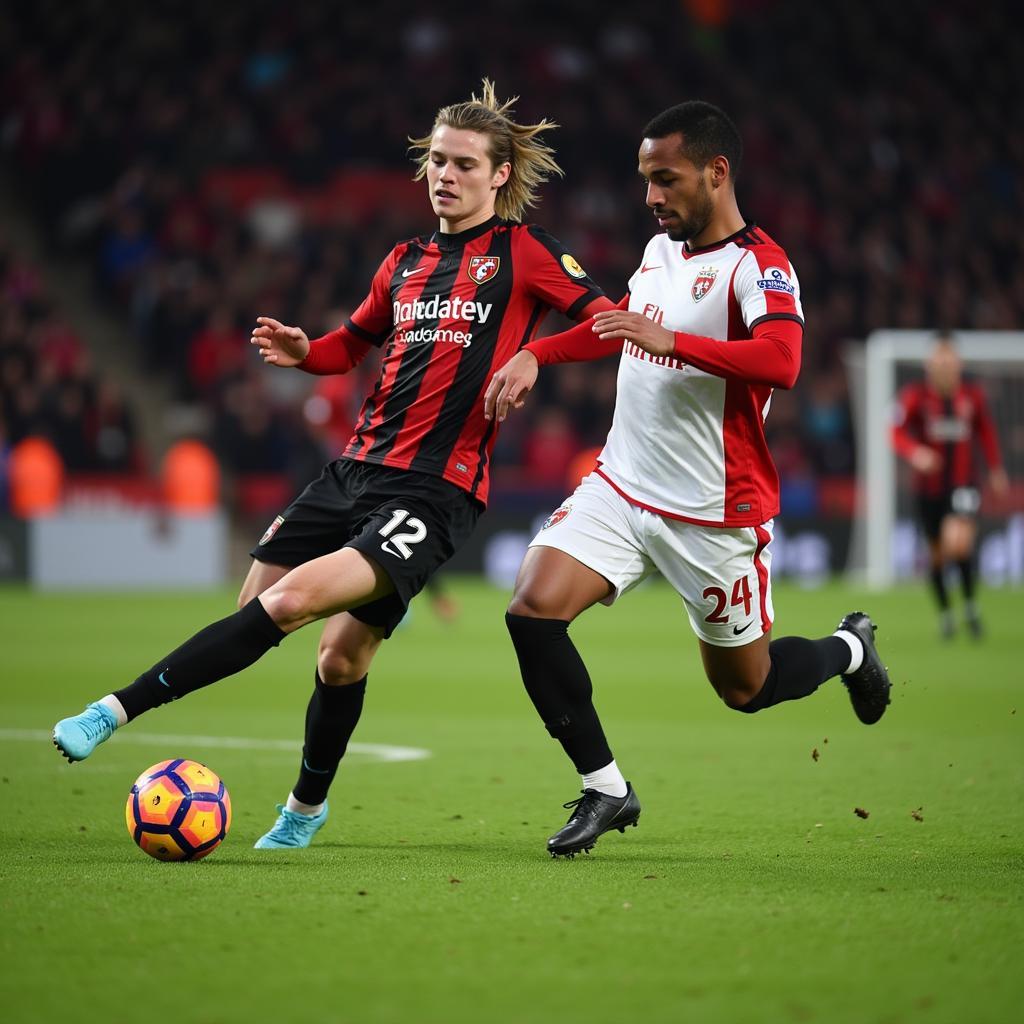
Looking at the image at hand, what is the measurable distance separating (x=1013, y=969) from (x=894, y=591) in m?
16.1

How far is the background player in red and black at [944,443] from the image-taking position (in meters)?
13.8

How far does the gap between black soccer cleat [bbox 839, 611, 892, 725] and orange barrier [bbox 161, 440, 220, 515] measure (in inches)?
561

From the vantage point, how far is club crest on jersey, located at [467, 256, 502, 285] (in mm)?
5297

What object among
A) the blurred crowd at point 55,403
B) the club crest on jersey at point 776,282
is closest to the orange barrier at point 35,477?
the blurred crowd at point 55,403

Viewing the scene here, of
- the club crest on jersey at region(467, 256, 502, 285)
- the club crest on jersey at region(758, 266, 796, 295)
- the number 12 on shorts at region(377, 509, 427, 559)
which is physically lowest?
the number 12 on shorts at region(377, 509, 427, 559)

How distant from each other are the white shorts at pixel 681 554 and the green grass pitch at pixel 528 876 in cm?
71

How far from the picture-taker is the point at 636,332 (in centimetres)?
467

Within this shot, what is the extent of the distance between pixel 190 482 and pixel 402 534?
15048mm

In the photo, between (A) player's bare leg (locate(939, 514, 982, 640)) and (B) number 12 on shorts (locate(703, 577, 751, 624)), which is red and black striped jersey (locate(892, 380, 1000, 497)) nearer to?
(A) player's bare leg (locate(939, 514, 982, 640))

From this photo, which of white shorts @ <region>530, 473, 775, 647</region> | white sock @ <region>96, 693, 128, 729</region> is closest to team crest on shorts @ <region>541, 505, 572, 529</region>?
white shorts @ <region>530, 473, 775, 647</region>

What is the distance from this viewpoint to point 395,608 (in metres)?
5.08

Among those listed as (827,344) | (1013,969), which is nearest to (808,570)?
(827,344)

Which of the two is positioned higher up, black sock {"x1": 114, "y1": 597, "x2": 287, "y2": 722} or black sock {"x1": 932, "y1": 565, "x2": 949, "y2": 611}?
black sock {"x1": 932, "y1": 565, "x2": 949, "y2": 611}

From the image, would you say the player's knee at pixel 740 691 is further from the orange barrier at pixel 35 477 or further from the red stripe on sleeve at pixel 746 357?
the orange barrier at pixel 35 477
